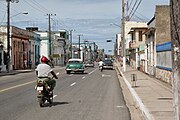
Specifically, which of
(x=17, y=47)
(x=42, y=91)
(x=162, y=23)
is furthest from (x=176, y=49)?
(x=17, y=47)

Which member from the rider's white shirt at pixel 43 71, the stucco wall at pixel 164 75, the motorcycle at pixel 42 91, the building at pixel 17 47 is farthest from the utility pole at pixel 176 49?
the building at pixel 17 47

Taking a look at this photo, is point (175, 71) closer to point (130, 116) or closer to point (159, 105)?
point (130, 116)

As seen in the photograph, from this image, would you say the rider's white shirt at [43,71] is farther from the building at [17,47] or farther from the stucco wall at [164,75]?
the building at [17,47]

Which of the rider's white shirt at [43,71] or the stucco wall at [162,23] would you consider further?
the stucco wall at [162,23]

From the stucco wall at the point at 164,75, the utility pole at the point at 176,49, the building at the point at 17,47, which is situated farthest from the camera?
the building at the point at 17,47

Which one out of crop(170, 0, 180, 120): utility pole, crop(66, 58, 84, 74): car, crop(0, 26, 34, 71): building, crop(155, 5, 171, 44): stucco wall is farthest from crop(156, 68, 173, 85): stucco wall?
crop(0, 26, 34, 71): building

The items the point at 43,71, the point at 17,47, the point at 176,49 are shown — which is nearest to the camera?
the point at 176,49

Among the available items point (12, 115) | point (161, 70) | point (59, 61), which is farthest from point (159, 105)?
point (59, 61)

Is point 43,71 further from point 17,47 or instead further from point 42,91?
point 17,47

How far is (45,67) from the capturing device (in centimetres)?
1433

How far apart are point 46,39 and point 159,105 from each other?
3488 inches

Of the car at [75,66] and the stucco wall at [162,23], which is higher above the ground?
the stucco wall at [162,23]

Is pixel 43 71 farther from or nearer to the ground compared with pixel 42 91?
farther from the ground

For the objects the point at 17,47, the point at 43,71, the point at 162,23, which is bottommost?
the point at 43,71
